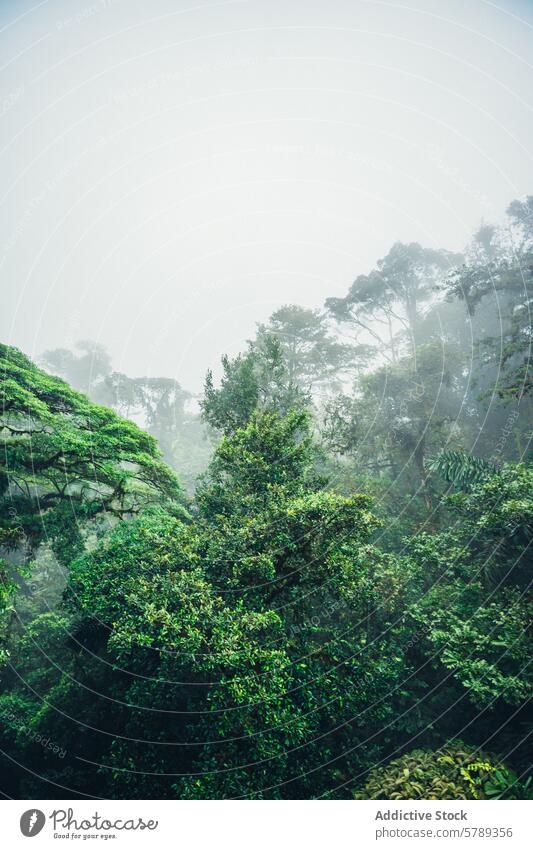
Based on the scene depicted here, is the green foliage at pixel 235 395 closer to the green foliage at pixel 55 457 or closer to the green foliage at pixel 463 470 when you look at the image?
the green foliage at pixel 55 457

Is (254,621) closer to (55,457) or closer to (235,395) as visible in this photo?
(55,457)

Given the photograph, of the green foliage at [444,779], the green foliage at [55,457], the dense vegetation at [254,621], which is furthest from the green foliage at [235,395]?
the green foliage at [444,779]

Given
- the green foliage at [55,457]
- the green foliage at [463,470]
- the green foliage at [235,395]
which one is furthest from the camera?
the green foliage at [235,395]

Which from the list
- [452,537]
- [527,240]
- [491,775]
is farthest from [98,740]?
[527,240]

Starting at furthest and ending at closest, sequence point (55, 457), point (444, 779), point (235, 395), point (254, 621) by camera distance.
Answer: point (235, 395), point (55, 457), point (254, 621), point (444, 779)

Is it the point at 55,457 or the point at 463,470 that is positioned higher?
the point at 55,457

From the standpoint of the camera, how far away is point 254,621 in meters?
7.01

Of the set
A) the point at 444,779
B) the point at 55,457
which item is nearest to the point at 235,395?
the point at 55,457

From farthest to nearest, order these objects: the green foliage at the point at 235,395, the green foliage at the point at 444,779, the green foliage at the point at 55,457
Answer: the green foliage at the point at 235,395 < the green foliage at the point at 55,457 < the green foliage at the point at 444,779

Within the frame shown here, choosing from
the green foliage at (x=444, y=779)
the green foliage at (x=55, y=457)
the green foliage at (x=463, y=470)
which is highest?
the green foliage at (x=55, y=457)

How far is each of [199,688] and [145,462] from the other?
7.32 meters

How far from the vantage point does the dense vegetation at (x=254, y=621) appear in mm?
6586

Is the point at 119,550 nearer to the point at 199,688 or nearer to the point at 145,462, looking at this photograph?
the point at 145,462

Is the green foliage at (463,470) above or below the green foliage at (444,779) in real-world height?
above
